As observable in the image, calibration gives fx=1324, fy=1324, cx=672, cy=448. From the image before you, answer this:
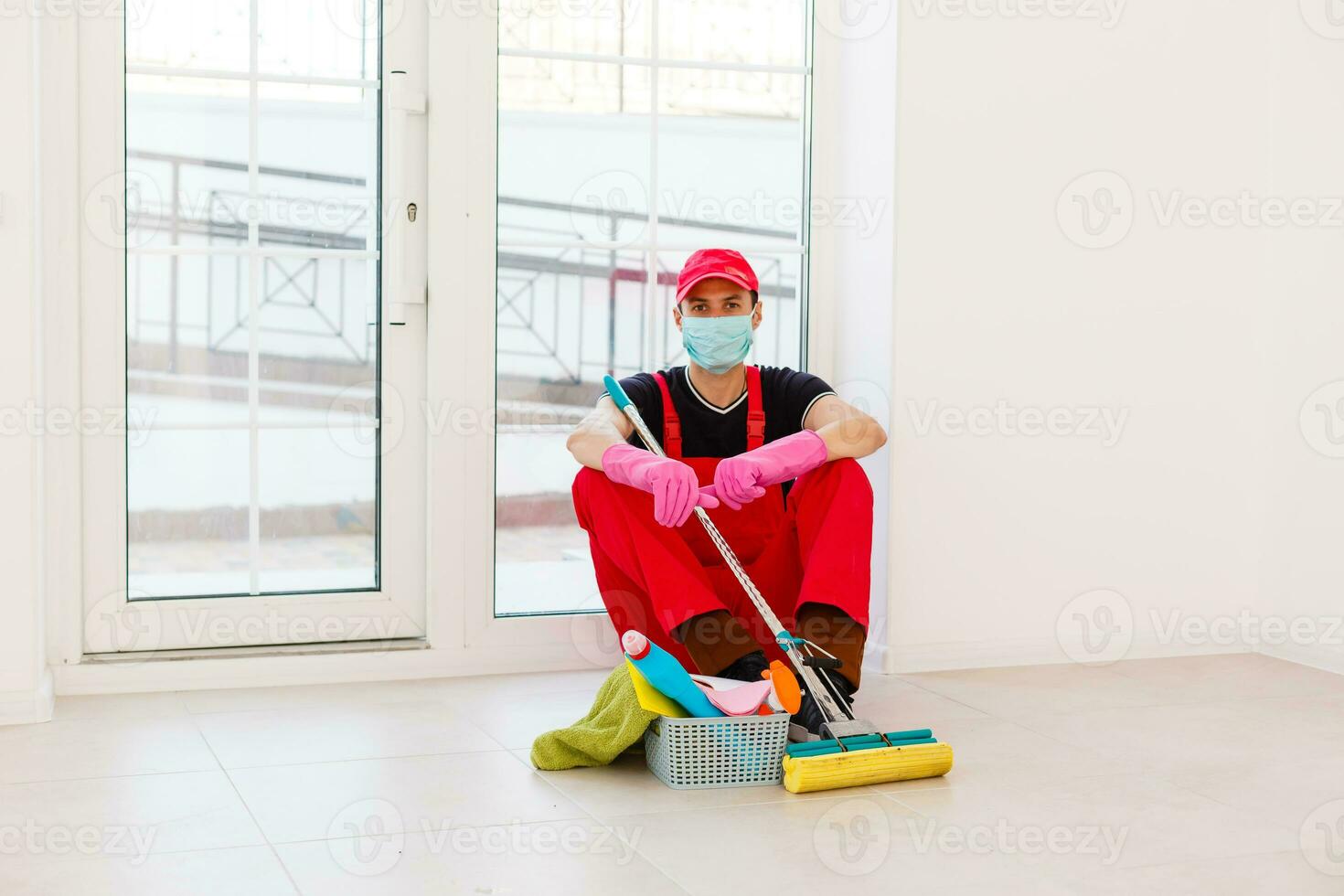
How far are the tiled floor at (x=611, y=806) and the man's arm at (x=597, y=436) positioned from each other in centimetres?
51

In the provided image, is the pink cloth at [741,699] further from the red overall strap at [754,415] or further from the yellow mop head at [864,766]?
the red overall strap at [754,415]

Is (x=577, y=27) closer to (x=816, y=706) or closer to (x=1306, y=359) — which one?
(x=816, y=706)

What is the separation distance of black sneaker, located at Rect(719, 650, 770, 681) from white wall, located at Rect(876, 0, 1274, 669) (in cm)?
69

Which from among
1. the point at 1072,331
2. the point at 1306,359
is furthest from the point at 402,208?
the point at 1306,359

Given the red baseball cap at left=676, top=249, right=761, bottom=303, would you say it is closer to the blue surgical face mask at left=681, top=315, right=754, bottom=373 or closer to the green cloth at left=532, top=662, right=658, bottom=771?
the blue surgical face mask at left=681, top=315, right=754, bottom=373

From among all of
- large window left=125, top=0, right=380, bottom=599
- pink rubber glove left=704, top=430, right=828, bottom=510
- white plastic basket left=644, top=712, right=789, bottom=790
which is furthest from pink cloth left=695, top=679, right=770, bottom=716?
large window left=125, top=0, right=380, bottom=599

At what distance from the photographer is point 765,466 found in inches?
96.0

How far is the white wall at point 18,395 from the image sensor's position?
2.43 metres

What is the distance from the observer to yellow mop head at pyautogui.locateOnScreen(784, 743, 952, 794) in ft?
6.78

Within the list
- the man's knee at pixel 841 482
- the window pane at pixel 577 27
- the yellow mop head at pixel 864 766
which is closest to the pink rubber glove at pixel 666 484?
the man's knee at pixel 841 482

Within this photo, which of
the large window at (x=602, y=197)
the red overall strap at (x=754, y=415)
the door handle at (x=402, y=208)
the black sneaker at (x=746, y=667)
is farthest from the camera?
the large window at (x=602, y=197)

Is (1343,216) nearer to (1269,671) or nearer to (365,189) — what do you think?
(1269,671)

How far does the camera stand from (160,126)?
2.74 meters

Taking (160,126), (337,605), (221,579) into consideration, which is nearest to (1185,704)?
(337,605)
